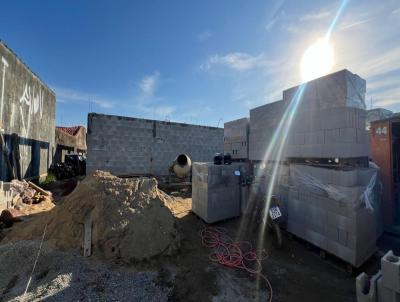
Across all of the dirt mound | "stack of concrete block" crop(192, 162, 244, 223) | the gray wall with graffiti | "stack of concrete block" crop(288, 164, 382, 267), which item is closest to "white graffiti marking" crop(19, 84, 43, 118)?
the gray wall with graffiti

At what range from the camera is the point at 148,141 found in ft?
33.7

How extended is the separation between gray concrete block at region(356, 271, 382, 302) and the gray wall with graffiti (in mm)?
9930

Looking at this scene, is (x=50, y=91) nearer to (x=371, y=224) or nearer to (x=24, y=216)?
(x=24, y=216)

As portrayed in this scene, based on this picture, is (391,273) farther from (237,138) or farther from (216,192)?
(237,138)

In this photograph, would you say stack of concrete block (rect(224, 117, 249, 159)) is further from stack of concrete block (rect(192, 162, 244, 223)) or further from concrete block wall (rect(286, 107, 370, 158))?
concrete block wall (rect(286, 107, 370, 158))

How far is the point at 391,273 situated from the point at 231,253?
2.52 meters

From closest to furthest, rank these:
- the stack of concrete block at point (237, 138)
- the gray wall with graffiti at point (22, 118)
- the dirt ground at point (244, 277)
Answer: the dirt ground at point (244, 277) < the stack of concrete block at point (237, 138) < the gray wall with graffiti at point (22, 118)

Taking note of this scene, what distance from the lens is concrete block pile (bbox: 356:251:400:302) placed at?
2012 millimetres

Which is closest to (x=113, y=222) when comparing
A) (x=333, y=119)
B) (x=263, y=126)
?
(x=263, y=126)

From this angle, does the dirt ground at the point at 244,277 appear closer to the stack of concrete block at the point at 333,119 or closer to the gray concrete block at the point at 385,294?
the gray concrete block at the point at 385,294

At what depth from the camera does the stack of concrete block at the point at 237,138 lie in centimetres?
617

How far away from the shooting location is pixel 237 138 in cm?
653

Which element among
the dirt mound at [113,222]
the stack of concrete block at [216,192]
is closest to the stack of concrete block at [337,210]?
the stack of concrete block at [216,192]

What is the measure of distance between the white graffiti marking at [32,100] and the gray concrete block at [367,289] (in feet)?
38.3
